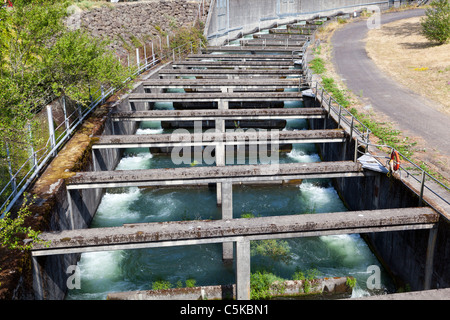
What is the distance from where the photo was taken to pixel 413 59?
32156 mm

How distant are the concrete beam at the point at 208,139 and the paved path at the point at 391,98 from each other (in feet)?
13.4

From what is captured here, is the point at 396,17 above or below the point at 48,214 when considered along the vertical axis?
above

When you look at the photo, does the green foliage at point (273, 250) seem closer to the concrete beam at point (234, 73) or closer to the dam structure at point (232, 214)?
the dam structure at point (232, 214)

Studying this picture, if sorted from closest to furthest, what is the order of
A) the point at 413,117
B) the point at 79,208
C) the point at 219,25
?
the point at 79,208, the point at 413,117, the point at 219,25

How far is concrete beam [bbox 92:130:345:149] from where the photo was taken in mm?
16469

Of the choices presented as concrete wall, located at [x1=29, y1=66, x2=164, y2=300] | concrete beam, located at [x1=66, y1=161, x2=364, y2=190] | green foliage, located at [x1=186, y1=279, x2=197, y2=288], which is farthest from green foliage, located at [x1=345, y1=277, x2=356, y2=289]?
concrete wall, located at [x1=29, y1=66, x2=164, y2=300]

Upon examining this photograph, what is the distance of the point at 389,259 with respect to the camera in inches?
510

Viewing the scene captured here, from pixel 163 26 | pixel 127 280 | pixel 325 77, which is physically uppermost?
pixel 163 26

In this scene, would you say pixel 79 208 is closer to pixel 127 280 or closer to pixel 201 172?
pixel 127 280

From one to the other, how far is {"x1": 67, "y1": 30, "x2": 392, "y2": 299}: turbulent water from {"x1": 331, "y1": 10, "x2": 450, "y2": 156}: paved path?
5.02 meters

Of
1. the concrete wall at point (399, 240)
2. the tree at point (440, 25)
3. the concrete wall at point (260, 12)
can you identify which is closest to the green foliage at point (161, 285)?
the concrete wall at point (399, 240)
